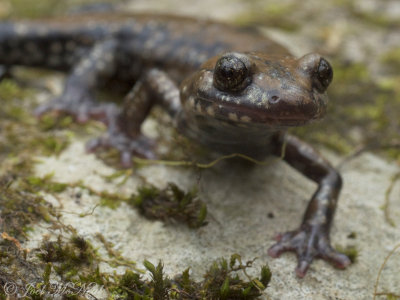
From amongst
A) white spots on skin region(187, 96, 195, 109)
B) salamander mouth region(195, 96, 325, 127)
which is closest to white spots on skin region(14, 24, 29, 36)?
white spots on skin region(187, 96, 195, 109)

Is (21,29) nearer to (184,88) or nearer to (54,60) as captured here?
(54,60)

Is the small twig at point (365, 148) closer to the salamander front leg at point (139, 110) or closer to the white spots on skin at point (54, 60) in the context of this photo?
the salamander front leg at point (139, 110)

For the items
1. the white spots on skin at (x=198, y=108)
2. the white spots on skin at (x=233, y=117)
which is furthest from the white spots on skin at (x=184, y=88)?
the white spots on skin at (x=233, y=117)

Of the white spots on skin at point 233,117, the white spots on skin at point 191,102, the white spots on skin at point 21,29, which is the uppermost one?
the white spots on skin at point 233,117

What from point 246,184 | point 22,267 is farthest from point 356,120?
point 22,267

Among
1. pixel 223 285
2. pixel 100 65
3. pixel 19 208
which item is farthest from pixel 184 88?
pixel 100 65
